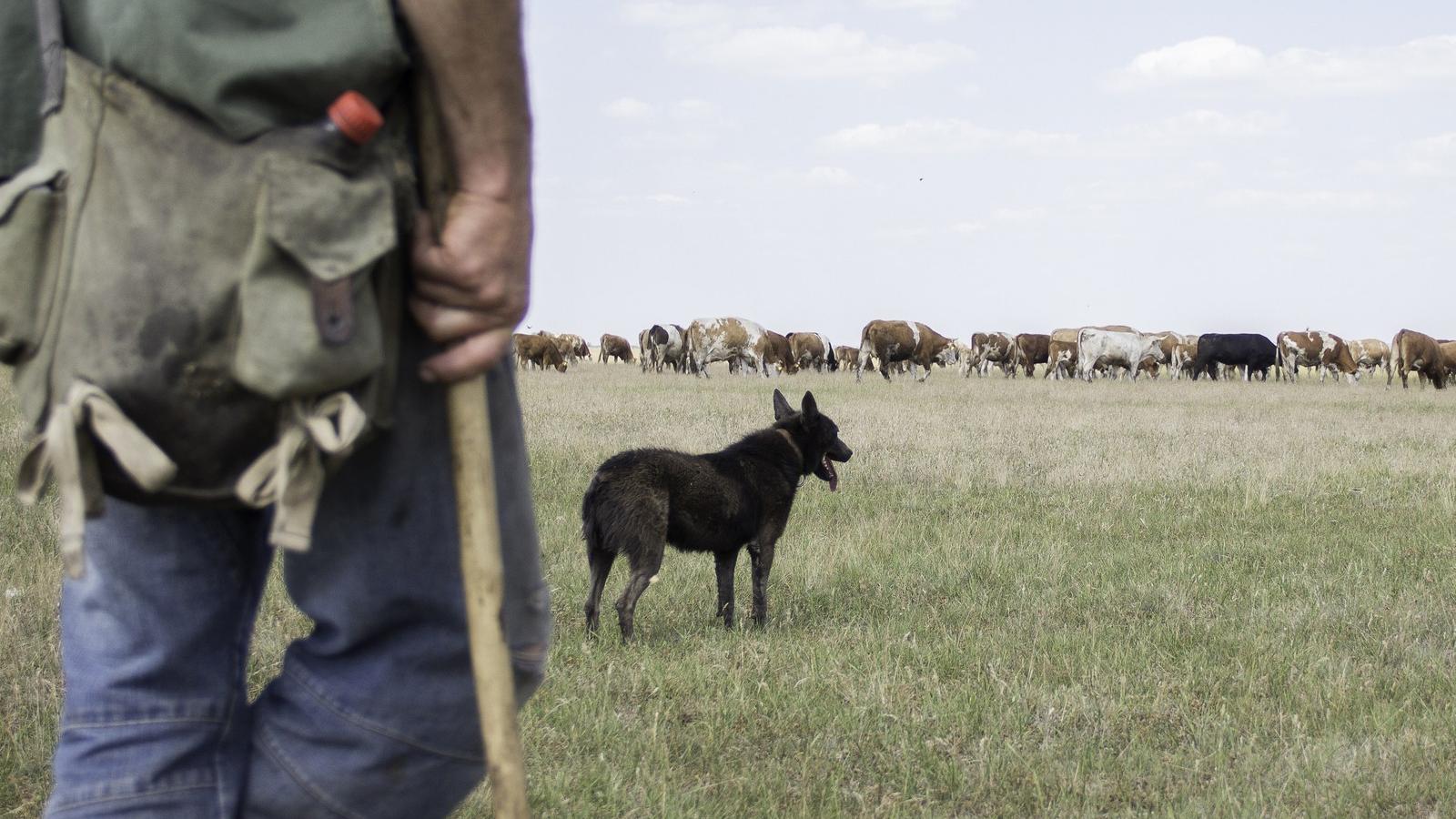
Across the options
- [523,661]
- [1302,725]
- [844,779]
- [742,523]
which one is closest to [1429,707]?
[1302,725]

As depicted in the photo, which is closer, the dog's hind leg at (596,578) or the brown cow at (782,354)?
the dog's hind leg at (596,578)

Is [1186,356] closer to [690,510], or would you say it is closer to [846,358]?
[846,358]

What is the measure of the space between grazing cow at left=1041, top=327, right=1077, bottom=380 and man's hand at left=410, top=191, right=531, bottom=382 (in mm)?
54172

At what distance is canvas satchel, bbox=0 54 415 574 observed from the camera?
145 centimetres

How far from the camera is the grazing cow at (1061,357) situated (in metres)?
55.9

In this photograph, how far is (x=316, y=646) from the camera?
175 centimetres

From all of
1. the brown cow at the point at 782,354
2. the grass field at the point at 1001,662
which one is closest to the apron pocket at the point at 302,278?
the grass field at the point at 1001,662

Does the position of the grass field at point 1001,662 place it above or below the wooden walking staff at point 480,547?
below

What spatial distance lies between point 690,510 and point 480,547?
4468mm

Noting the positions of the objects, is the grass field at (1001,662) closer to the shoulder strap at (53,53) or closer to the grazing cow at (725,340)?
the shoulder strap at (53,53)

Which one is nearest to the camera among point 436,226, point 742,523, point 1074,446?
point 436,226

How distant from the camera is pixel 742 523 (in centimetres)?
629

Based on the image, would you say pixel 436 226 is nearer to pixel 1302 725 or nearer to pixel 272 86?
pixel 272 86

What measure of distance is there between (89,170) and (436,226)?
386 millimetres
